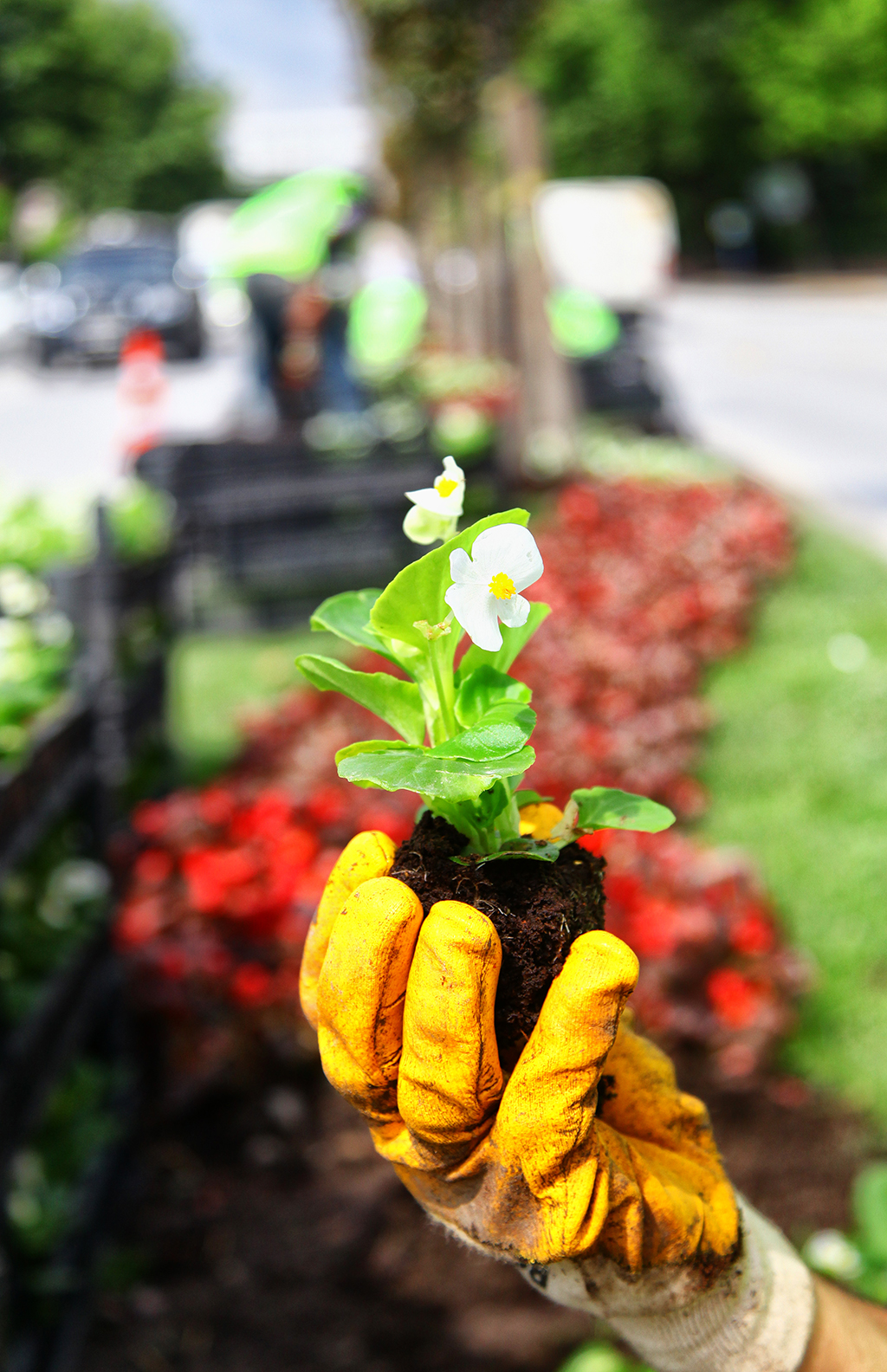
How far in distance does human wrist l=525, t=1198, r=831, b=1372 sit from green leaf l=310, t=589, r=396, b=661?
50 centimetres

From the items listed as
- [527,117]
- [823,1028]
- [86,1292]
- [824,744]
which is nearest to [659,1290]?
[86,1292]

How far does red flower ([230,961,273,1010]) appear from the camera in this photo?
2588 millimetres

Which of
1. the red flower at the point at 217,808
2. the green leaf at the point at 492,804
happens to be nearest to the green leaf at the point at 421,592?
the green leaf at the point at 492,804

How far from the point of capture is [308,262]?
8320 millimetres

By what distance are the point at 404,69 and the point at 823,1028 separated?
8.62m

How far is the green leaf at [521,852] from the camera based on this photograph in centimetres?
84

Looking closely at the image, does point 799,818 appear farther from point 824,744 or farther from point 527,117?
point 527,117

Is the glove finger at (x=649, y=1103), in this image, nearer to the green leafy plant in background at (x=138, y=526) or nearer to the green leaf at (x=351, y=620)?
the green leaf at (x=351, y=620)

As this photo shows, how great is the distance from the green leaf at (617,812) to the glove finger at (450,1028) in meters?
0.14

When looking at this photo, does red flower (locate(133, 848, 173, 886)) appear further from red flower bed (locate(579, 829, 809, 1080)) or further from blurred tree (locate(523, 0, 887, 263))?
blurred tree (locate(523, 0, 887, 263))

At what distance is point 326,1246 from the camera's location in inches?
94.6

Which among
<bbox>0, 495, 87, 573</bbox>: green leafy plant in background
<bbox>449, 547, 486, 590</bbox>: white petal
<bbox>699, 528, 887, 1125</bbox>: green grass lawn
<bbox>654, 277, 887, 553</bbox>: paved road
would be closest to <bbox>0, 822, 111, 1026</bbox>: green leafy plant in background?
<bbox>0, 495, 87, 573</bbox>: green leafy plant in background

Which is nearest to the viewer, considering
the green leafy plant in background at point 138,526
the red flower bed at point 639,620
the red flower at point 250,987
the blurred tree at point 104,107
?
the red flower at point 250,987

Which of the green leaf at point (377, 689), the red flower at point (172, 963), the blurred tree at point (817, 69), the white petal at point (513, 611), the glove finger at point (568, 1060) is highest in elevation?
the blurred tree at point (817, 69)
